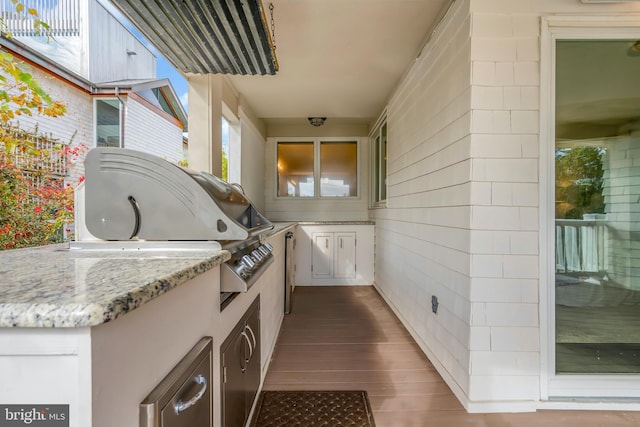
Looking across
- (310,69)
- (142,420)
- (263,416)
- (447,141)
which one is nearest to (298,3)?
(310,69)

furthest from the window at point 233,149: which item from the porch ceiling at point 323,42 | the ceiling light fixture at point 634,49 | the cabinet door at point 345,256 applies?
the ceiling light fixture at point 634,49

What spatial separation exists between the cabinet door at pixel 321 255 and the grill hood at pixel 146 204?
11.7 feet

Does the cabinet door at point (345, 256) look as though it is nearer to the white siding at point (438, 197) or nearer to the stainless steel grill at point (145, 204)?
the white siding at point (438, 197)

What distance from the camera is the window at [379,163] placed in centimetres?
419

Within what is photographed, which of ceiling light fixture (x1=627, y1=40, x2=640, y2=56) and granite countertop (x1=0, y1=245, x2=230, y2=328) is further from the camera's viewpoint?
ceiling light fixture (x1=627, y1=40, x2=640, y2=56)

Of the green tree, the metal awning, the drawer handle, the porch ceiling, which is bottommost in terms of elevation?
the drawer handle

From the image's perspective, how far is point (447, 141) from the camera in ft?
6.70

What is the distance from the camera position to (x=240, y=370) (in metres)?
1.33

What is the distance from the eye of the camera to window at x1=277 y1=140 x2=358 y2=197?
525 cm

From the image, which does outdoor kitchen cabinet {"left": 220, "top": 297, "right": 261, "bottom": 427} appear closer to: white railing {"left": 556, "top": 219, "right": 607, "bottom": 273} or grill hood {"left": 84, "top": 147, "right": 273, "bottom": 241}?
grill hood {"left": 84, "top": 147, "right": 273, "bottom": 241}

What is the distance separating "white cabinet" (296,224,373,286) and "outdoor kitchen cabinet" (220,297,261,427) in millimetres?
2961

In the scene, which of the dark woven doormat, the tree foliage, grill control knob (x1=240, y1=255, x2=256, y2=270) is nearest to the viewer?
grill control knob (x1=240, y1=255, x2=256, y2=270)

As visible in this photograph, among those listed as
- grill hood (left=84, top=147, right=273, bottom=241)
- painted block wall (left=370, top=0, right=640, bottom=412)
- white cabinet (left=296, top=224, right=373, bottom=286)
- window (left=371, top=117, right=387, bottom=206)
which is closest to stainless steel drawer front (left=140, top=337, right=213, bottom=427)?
grill hood (left=84, top=147, right=273, bottom=241)

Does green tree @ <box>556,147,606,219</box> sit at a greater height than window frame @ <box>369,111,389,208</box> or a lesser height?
A: lesser
